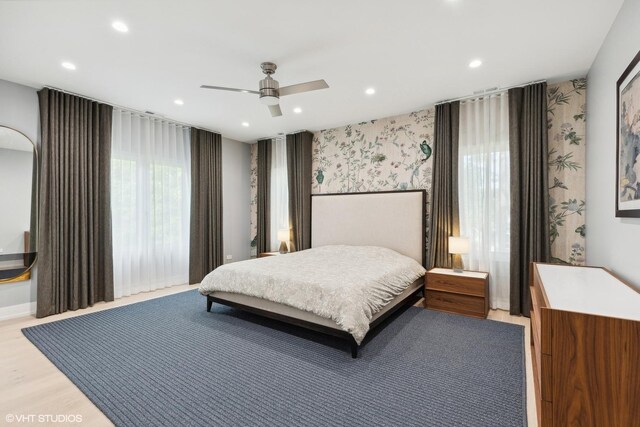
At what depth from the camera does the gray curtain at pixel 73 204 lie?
348 centimetres

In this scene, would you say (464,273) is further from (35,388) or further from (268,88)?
(35,388)

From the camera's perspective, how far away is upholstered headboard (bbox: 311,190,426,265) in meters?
4.11

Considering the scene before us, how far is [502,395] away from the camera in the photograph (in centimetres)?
192

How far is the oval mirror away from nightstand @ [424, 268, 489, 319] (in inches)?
192

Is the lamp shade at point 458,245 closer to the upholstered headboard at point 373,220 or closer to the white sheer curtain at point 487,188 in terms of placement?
the white sheer curtain at point 487,188

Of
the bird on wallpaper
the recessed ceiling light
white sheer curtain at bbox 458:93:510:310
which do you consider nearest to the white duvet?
white sheer curtain at bbox 458:93:510:310

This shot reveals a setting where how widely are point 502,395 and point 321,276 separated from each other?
1645mm

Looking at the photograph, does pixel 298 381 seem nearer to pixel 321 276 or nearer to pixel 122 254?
pixel 321 276

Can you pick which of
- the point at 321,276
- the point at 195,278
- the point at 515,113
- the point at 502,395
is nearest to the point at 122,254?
the point at 195,278

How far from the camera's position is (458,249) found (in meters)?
3.59

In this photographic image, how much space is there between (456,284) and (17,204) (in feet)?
17.4

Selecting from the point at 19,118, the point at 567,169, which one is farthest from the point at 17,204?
the point at 567,169

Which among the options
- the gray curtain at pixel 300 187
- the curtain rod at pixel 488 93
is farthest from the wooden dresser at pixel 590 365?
the gray curtain at pixel 300 187

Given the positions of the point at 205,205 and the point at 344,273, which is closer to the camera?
the point at 344,273
